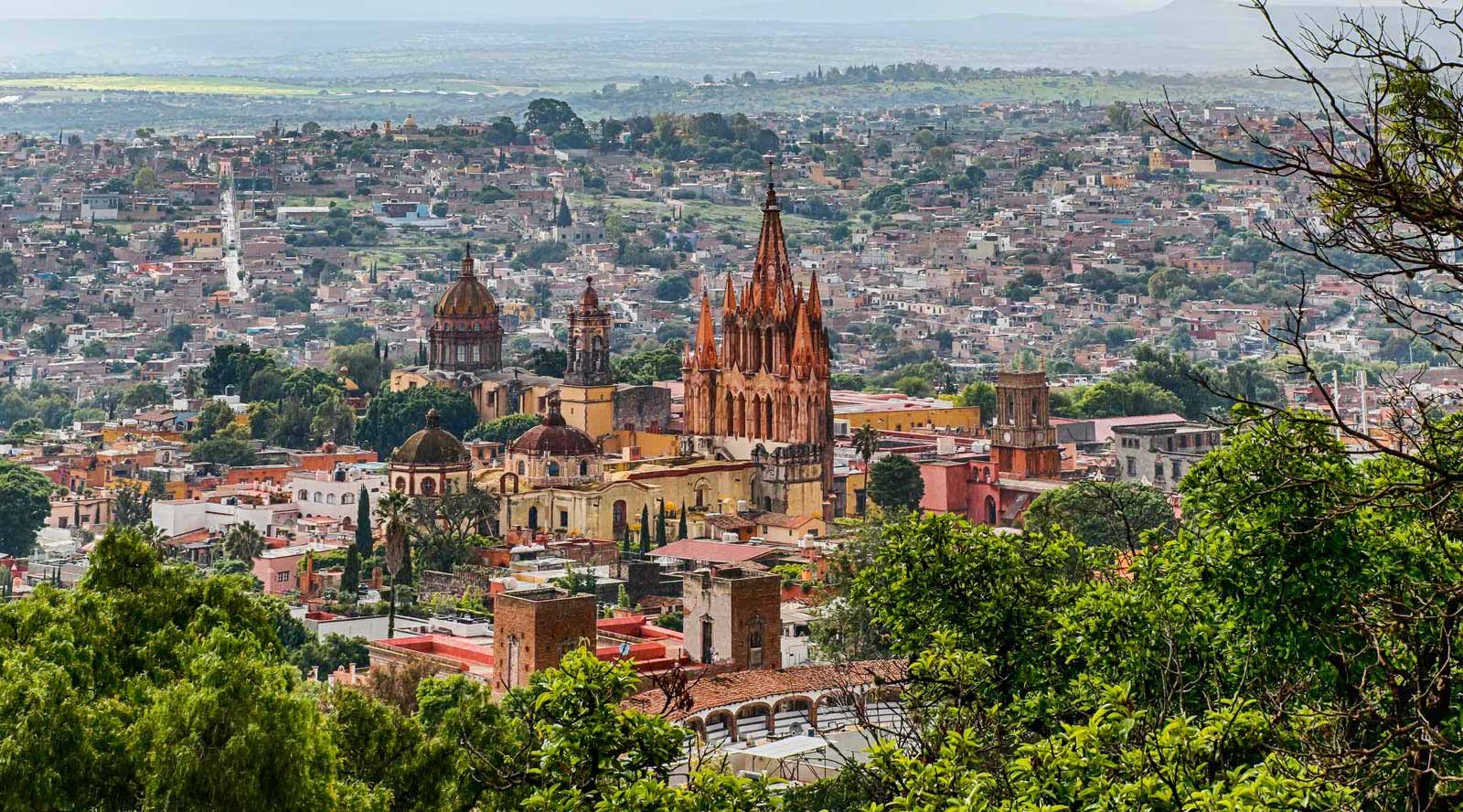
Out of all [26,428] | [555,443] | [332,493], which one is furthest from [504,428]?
[26,428]

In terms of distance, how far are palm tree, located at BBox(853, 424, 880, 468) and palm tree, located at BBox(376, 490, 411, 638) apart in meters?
11.2

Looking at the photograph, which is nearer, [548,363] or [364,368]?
[548,363]

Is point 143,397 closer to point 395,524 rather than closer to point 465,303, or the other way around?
point 465,303

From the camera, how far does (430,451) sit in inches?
2028

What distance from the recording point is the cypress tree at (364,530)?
46.9 meters

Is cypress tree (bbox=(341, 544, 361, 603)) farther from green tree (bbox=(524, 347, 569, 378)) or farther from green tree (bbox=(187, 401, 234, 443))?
green tree (bbox=(524, 347, 569, 378))

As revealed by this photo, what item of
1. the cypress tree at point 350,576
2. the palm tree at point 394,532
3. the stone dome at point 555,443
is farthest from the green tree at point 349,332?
the cypress tree at point 350,576

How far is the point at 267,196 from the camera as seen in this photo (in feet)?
429

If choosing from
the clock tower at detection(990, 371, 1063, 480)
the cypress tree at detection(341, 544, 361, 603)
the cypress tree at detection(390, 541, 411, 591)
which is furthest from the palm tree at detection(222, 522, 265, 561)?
the clock tower at detection(990, 371, 1063, 480)

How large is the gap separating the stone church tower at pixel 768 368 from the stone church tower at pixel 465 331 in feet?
46.6

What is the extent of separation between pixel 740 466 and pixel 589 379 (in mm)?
10291

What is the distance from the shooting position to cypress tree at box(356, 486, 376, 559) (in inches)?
1847

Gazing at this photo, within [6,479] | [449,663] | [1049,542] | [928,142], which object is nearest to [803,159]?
[928,142]

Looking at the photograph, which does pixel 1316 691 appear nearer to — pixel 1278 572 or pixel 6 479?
pixel 1278 572
